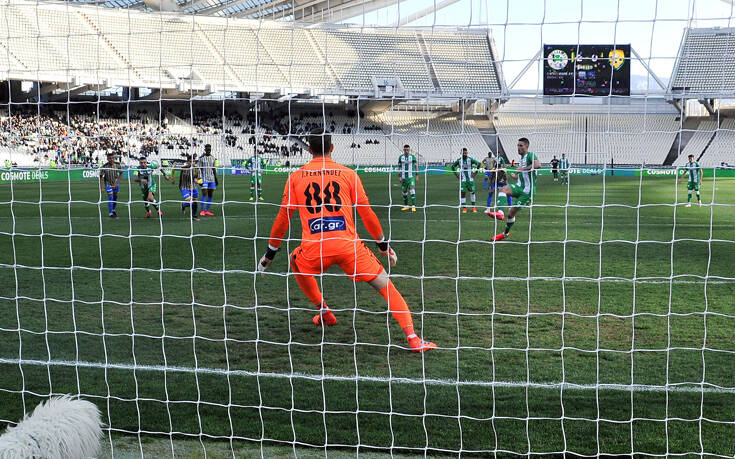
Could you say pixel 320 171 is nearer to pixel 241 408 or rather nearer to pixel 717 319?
pixel 241 408

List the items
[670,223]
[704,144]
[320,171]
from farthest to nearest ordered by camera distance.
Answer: [704,144] < [670,223] < [320,171]

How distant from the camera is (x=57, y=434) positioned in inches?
135

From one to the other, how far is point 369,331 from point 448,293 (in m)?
1.88

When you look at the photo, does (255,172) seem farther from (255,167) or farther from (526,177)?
(526,177)

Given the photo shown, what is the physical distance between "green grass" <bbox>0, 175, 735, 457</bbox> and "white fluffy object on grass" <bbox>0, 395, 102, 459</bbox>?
0.30m

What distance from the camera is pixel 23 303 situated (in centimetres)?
740

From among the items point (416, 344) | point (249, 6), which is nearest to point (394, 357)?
point (416, 344)

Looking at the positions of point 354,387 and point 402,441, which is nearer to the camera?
Answer: point 402,441

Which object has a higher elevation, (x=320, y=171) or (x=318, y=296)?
(x=320, y=171)

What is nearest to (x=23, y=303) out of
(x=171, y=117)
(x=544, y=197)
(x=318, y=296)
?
(x=318, y=296)

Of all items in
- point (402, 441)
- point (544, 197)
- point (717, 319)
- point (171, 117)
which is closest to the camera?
point (402, 441)

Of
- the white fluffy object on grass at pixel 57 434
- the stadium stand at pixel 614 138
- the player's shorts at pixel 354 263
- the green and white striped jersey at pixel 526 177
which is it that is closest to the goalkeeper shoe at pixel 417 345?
the player's shorts at pixel 354 263

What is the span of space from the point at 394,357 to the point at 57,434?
106 inches

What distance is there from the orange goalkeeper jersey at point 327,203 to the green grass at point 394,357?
0.32m
